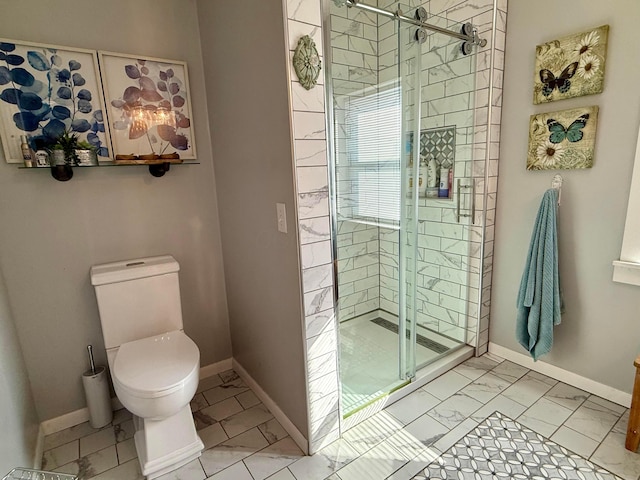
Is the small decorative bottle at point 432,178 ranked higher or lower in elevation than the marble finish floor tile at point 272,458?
higher

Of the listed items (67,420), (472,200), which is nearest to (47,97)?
(67,420)

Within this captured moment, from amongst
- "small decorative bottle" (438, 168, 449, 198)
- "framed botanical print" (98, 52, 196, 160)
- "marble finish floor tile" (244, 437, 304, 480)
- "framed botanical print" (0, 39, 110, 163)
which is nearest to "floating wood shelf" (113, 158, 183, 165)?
"framed botanical print" (98, 52, 196, 160)

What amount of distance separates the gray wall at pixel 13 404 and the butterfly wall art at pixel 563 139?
2777 mm

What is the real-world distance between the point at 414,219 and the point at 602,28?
4.19ft

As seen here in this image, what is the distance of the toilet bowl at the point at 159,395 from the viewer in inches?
55.4

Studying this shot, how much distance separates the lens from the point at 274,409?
1.84 m

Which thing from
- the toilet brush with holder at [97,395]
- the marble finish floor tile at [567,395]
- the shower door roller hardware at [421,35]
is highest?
the shower door roller hardware at [421,35]

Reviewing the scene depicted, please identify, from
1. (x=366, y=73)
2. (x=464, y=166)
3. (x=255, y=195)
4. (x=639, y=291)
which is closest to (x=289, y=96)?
(x=255, y=195)

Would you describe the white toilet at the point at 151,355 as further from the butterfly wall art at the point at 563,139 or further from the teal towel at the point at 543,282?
the butterfly wall art at the point at 563,139

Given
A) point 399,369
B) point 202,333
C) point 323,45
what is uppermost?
point 323,45

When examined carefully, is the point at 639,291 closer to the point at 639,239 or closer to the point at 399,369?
the point at 639,239

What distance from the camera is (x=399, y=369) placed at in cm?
205

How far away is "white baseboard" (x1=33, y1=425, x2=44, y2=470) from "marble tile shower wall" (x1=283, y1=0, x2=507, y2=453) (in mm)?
1281

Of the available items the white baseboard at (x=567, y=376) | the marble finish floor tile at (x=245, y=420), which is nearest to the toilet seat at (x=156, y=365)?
the marble finish floor tile at (x=245, y=420)
